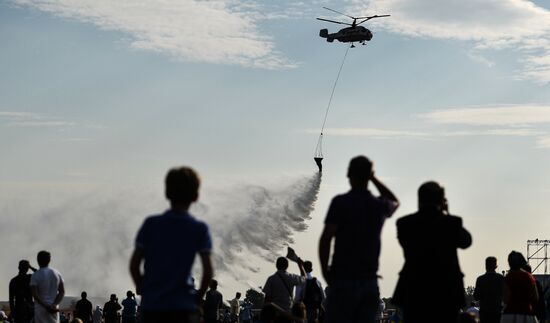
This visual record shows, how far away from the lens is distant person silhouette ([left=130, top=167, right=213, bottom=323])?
21.9 feet

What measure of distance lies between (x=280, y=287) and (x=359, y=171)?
760cm

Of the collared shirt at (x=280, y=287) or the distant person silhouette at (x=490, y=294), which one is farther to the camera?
the distant person silhouette at (x=490, y=294)

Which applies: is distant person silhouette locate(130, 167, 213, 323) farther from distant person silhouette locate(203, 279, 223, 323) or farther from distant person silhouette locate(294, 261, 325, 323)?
distant person silhouette locate(203, 279, 223, 323)

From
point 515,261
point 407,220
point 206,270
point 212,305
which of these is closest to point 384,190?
point 407,220

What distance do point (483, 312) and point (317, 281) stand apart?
9.63 feet

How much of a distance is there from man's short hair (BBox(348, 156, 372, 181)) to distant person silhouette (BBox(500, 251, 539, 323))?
5756 mm

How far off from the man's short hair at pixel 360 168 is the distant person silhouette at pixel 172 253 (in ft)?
7.35

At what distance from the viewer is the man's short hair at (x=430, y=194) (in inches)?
346

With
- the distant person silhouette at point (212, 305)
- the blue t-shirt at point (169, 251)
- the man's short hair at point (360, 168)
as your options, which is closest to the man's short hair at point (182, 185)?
the blue t-shirt at point (169, 251)

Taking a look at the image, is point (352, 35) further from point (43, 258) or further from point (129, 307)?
point (43, 258)

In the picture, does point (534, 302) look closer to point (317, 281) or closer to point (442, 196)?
point (317, 281)

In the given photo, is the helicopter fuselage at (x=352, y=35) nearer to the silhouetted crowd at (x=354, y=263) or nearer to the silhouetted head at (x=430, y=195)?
the silhouetted crowd at (x=354, y=263)

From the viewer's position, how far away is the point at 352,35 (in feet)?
218

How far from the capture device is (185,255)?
6.70 metres
